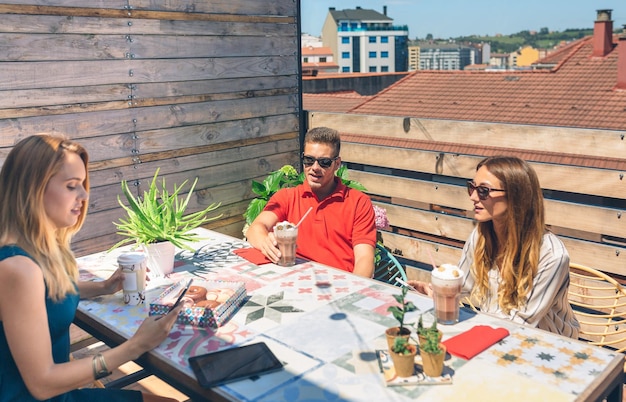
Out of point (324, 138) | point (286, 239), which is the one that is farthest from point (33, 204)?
point (324, 138)

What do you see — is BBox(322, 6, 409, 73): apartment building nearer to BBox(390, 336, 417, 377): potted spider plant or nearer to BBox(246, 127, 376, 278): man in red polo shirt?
BBox(246, 127, 376, 278): man in red polo shirt

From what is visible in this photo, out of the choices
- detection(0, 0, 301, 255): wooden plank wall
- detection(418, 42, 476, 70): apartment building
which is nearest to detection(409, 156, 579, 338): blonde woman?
detection(0, 0, 301, 255): wooden plank wall

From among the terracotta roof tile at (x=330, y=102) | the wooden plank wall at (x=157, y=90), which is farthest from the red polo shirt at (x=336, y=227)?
the terracotta roof tile at (x=330, y=102)

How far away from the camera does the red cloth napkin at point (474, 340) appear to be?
1.89m

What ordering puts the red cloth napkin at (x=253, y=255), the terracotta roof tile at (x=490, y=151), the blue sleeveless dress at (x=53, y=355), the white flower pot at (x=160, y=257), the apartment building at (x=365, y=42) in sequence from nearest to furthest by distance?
the blue sleeveless dress at (x=53, y=355)
the white flower pot at (x=160, y=257)
the red cloth napkin at (x=253, y=255)
the terracotta roof tile at (x=490, y=151)
the apartment building at (x=365, y=42)

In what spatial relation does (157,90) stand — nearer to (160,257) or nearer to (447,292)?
(160,257)

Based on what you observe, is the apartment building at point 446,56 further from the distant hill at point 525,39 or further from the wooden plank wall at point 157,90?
the wooden plank wall at point 157,90

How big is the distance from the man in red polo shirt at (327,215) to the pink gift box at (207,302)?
86 centimetres

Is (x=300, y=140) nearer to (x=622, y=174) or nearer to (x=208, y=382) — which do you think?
(x=622, y=174)

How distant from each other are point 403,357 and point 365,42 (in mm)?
89205

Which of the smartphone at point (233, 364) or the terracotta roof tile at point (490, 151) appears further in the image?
the terracotta roof tile at point (490, 151)

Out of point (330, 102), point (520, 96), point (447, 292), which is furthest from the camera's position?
point (330, 102)

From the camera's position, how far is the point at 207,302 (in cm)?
226

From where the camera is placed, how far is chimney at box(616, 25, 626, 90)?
43.0ft
